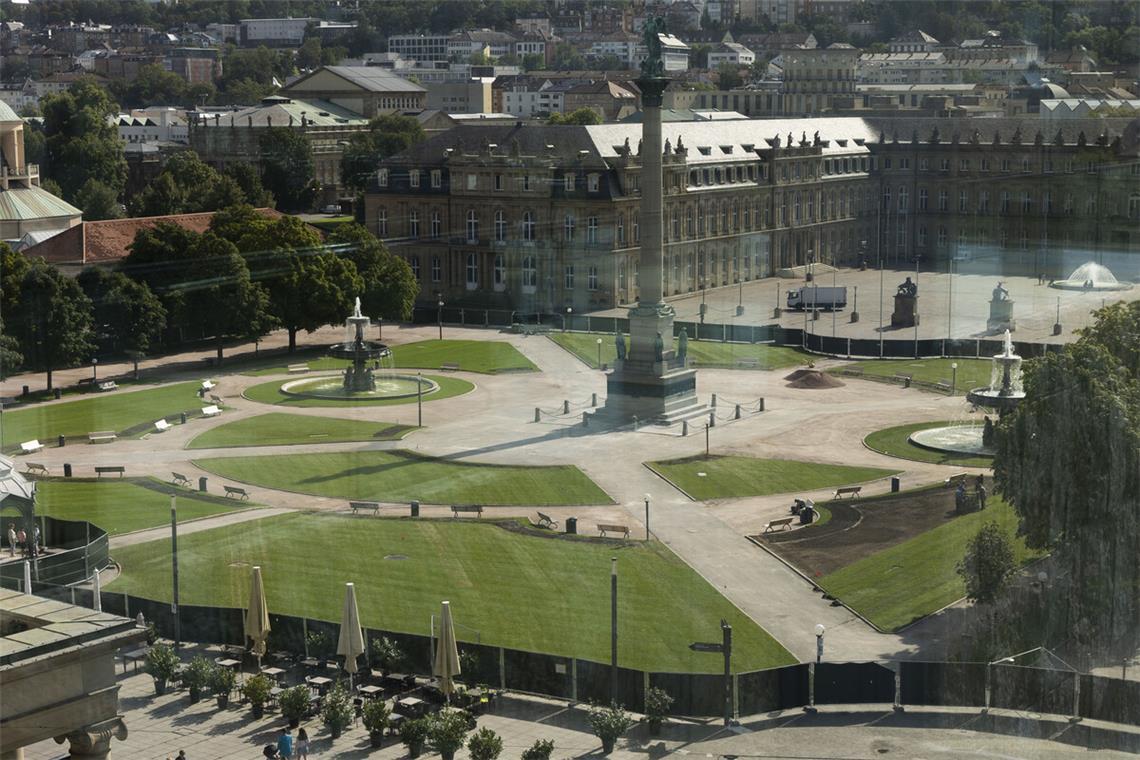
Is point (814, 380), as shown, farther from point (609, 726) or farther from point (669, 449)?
point (609, 726)

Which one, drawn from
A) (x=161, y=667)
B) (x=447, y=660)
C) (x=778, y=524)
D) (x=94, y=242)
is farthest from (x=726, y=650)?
(x=94, y=242)

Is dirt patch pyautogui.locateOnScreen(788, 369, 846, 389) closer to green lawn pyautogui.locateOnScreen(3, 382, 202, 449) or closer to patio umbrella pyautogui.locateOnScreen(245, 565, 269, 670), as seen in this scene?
green lawn pyautogui.locateOnScreen(3, 382, 202, 449)

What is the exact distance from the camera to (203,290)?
28094 millimetres

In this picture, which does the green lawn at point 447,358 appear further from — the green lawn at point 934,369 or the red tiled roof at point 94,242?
the green lawn at point 934,369

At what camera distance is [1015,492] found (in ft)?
42.1

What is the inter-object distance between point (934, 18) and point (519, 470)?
28.4ft

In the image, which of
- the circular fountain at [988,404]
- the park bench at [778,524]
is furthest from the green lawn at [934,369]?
the park bench at [778,524]

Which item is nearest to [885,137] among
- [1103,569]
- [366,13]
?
[366,13]

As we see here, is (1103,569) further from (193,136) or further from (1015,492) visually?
(193,136)

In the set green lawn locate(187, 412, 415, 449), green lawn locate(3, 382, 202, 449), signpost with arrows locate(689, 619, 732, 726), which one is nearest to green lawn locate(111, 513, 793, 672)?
signpost with arrows locate(689, 619, 732, 726)

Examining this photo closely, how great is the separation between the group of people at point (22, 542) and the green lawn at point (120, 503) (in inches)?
37.6

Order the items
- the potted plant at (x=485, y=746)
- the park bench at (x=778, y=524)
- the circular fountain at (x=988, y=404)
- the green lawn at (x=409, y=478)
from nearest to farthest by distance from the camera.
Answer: the potted plant at (x=485, y=746)
the circular fountain at (x=988, y=404)
the park bench at (x=778, y=524)
the green lawn at (x=409, y=478)

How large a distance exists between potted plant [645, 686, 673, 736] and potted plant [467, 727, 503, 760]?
4.25 ft

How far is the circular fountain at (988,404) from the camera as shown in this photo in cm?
1658
